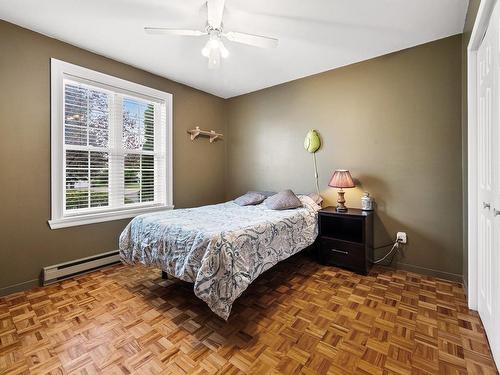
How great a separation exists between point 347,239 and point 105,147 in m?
3.03

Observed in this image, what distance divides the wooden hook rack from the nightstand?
2.16 metres

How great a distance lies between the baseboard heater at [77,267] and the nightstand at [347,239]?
8.19 feet

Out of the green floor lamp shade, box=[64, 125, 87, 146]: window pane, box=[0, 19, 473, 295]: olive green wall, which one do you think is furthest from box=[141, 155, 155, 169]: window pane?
the green floor lamp shade

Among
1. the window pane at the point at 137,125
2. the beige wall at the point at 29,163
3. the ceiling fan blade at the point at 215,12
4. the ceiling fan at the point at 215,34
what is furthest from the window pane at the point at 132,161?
the ceiling fan blade at the point at 215,12

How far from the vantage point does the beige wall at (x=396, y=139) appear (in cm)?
244

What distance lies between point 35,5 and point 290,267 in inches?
134

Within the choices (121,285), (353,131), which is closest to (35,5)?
(121,285)

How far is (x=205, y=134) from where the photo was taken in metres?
3.91

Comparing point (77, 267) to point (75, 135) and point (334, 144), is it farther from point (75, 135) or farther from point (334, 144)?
point (334, 144)

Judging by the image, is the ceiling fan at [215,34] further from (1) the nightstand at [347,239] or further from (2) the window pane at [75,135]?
(1) the nightstand at [347,239]

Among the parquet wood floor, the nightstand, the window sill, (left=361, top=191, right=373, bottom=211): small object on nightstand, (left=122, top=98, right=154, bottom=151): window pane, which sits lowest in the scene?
the parquet wood floor

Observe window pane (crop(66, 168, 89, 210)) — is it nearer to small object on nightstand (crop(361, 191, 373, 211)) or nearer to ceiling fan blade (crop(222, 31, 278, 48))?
ceiling fan blade (crop(222, 31, 278, 48))

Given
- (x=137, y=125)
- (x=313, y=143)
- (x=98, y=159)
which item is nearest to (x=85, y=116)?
(x=98, y=159)

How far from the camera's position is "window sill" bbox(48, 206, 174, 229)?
8.09 feet
